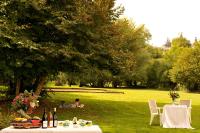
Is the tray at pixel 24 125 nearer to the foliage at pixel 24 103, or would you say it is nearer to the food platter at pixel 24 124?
the food platter at pixel 24 124

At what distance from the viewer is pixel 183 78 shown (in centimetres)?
8275

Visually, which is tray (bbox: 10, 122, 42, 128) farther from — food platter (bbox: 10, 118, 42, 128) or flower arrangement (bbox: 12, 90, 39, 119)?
flower arrangement (bbox: 12, 90, 39, 119)

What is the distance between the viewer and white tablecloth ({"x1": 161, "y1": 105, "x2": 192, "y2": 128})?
1797 centimetres

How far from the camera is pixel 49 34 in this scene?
2377 cm

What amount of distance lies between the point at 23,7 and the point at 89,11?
3553 mm

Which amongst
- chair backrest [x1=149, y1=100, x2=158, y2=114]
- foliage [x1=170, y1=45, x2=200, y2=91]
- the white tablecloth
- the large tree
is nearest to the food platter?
the white tablecloth

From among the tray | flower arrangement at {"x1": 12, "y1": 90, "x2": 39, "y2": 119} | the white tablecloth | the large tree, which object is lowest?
the white tablecloth

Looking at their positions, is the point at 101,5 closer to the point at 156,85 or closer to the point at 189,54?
the point at 189,54

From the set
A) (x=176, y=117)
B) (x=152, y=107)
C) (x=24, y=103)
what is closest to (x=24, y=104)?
(x=24, y=103)

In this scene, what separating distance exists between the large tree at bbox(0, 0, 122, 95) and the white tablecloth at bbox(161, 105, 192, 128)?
249 inches

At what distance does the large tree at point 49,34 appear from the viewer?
861 inches

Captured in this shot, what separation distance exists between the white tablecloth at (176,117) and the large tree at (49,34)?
6.33 m

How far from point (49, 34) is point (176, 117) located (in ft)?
29.6

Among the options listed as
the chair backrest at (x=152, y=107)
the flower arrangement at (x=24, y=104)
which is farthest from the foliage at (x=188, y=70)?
the flower arrangement at (x=24, y=104)
